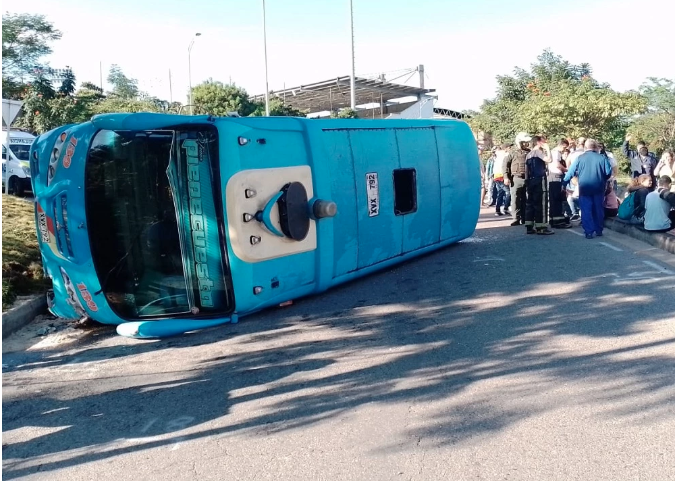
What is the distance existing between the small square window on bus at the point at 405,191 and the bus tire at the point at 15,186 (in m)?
12.5

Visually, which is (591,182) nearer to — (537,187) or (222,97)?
(537,187)

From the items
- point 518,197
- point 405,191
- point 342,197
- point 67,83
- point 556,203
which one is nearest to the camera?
point 342,197

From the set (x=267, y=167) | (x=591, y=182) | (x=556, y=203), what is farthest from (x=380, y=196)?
(x=556, y=203)

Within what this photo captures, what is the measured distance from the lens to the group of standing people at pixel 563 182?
33.6ft

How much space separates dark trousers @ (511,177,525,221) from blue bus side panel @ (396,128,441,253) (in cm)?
320

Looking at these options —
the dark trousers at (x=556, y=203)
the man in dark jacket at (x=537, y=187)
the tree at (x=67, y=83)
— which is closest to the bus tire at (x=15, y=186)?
Result: the tree at (x=67, y=83)

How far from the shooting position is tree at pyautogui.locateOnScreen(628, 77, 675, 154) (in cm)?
2056

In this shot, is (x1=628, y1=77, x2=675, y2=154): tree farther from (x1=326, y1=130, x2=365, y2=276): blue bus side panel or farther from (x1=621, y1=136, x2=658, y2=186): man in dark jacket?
(x1=326, y1=130, x2=365, y2=276): blue bus side panel

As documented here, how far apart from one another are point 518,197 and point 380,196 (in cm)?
523

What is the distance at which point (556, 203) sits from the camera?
11.6 m

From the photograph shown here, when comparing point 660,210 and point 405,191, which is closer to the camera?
point 405,191

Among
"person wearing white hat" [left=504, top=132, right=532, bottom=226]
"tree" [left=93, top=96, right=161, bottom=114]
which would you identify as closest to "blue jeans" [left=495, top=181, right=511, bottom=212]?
"person wearing white hat" [left=504, top=132, right=532, bottom=226]

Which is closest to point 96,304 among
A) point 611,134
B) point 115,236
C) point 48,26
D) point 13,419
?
point 115,236

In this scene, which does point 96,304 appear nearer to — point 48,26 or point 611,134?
point 611,134
